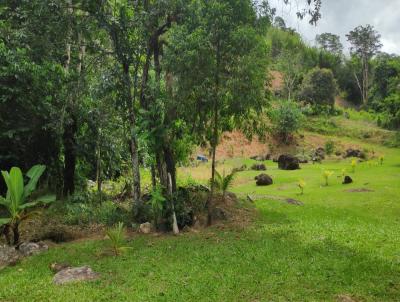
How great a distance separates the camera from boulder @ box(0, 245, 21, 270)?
393 inches

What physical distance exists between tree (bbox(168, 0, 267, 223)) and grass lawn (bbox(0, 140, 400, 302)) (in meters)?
3.58

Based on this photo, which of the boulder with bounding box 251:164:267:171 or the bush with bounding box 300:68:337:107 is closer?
the boulder with bounding box 251:164:267:171

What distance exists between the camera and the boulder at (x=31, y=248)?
10672 millimetres

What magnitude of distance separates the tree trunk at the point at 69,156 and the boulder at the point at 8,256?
5.12m

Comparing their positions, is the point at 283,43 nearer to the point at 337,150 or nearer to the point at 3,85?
the point at 337,150

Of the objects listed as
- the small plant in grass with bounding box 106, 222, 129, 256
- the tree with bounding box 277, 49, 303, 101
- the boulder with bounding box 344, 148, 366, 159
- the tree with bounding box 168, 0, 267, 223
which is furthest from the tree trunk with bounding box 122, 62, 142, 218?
the tree with bounding box 277, 49, 303, 101

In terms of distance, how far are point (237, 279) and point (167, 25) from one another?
742 centimetres

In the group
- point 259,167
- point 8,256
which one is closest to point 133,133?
point 8,256

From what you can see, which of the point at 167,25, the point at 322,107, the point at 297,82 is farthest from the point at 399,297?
the point at 297,82

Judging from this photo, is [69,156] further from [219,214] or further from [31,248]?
[219,214]

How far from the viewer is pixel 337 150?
122ft

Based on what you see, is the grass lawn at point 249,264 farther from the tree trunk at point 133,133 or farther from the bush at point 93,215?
the bush at point 93,215

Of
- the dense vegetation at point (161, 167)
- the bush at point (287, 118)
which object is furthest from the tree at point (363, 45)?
the dense vegetation at point (161, 167)

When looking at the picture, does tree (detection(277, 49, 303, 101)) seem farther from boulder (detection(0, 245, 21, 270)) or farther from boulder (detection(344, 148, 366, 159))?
boulder (detection(0, 245, 21, 270))
